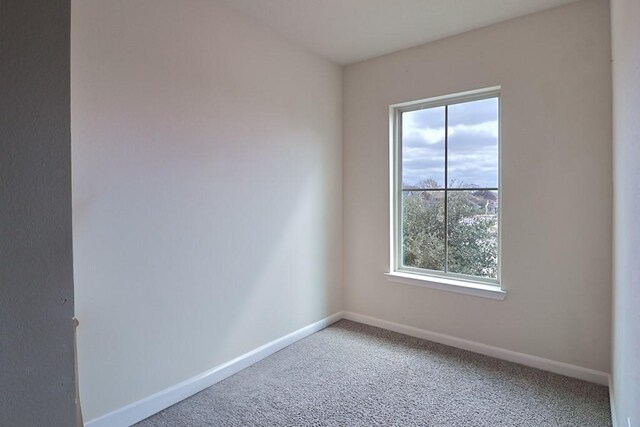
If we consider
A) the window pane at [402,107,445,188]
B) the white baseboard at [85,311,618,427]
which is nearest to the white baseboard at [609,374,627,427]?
the white baseboard at [85,311,618,427]

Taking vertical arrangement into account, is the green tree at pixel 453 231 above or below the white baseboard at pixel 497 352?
above

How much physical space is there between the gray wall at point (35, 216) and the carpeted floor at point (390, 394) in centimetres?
158

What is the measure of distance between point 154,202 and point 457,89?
7.85 feet

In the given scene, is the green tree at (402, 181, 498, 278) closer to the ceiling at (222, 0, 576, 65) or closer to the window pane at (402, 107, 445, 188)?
the window pane at (402, 107, 445, 188)

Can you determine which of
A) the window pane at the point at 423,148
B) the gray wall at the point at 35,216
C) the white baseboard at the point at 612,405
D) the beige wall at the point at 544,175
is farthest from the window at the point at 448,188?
the gray wall at the point at 35,216

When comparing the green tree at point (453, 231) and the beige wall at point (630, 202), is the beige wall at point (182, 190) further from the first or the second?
the beige wall at point (630, 202)

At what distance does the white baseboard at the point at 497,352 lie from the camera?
94.4 inches

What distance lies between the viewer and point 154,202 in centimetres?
208

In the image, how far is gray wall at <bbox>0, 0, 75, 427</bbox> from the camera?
23.4 inches

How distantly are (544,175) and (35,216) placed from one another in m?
2.83

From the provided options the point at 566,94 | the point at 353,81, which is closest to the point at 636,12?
the point at 566,94

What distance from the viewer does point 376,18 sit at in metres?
2.61

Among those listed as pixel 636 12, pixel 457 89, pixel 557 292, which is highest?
pixel 457 89

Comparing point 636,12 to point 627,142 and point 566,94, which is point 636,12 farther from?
point 566,94
